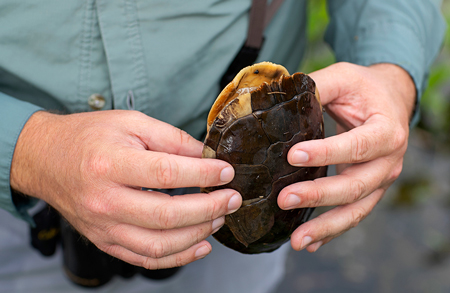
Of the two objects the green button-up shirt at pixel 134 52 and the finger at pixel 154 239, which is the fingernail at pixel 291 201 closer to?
the finger at pixel 154 239

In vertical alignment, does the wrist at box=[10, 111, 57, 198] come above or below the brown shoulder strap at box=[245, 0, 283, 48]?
below

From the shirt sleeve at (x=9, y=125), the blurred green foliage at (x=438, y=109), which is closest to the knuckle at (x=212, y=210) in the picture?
the shirt sleeve at (x=9, y=125)

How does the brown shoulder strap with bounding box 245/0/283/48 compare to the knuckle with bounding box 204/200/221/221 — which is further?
the brown shoulder strap with bounding box 245/0/283/48

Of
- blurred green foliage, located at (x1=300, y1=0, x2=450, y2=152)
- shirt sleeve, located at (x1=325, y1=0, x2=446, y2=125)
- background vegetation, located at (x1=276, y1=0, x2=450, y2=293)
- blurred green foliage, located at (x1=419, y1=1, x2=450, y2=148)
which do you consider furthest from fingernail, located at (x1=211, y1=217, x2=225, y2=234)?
blurred green foliage, located at (x1=419, y1=1, x2=450, y2=148)

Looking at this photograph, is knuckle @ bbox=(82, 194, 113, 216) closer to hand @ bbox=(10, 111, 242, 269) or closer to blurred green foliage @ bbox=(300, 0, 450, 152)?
hand @ bbox=(10, 111, 242, 269)

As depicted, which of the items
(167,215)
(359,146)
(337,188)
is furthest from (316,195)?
(167,215)

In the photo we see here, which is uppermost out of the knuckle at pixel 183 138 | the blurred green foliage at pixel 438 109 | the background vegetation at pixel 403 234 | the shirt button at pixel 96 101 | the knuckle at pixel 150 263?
the shirt button at pixel 96 101
